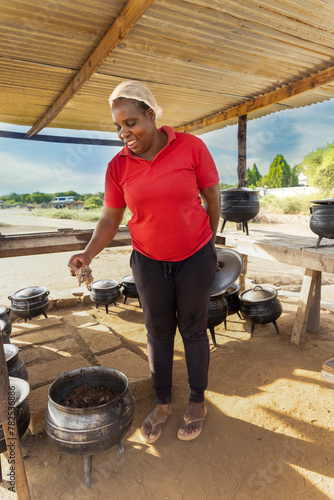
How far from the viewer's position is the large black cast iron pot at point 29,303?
423cm

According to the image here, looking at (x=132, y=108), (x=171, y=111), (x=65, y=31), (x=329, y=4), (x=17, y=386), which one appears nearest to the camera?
(x=132, y=108)

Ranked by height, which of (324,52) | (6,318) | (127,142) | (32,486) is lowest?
(32,486)

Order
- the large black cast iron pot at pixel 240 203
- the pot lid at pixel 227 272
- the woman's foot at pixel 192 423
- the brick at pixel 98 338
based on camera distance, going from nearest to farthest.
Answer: the woman's foot at pixel 192 423 < the pot lid at pixel 227 272 < the brick at pixel 98 338 < the large black cast iron pot at pixel 240 203

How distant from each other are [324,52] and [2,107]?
17.3 feet

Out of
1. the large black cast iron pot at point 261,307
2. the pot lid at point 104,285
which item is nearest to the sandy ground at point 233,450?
the large black cast iron pot at point 261,307

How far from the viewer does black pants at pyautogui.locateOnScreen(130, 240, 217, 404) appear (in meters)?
1.89

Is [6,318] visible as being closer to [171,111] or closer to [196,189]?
[196,189]

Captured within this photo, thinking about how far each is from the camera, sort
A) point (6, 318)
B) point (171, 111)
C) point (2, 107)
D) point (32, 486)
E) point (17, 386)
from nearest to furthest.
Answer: point (32, 486), point (17, 386), point (6, 318), point (2, 107), point (171, 111)

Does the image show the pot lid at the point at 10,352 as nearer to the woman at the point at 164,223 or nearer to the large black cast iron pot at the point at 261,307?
the woman at the point at 164,223

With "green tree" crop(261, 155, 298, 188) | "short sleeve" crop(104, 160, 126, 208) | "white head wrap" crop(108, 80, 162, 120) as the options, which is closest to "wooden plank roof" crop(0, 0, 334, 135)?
"white head wrap" crop(108, 80, 162, 120)

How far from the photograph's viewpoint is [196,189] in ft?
5.94

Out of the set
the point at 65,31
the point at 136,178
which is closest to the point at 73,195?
the point at 65,31

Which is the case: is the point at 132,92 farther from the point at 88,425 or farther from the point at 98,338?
the point at 98,338

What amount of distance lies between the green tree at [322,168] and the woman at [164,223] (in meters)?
25.0
